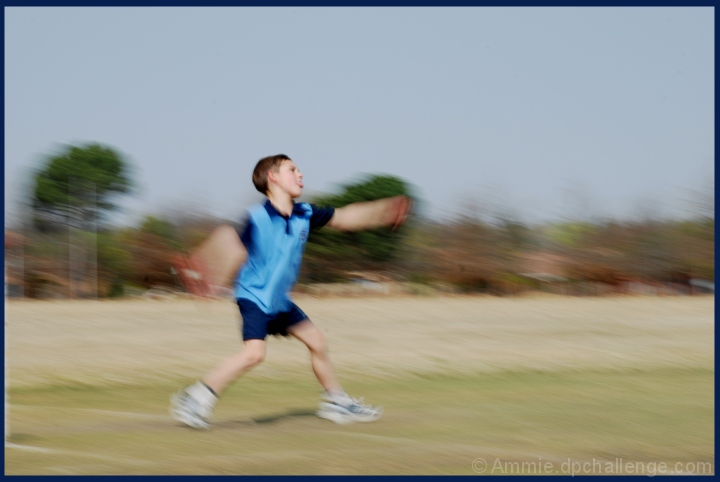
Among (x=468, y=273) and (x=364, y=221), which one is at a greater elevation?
(x=468, y=273)

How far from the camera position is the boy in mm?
6031

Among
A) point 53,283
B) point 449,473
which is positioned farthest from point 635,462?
point 53,283

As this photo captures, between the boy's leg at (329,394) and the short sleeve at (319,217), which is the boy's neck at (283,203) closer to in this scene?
the short sleeve at (319,217)

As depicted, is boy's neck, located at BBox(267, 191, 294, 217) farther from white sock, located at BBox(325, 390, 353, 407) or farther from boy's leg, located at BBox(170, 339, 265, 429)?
white sock, located at BBox(325, 390, 353, 407)

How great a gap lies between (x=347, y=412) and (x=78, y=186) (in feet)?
82.3

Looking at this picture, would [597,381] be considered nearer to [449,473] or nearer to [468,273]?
[449,473]

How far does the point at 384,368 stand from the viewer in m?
9.47

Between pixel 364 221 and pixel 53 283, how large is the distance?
19381 millimetres

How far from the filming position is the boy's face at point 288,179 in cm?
623

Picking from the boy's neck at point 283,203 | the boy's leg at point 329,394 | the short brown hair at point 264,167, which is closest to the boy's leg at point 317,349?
the boy's leg at point 329,394

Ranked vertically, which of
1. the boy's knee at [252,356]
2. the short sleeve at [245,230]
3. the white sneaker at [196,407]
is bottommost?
the white sneaker at [196,407]

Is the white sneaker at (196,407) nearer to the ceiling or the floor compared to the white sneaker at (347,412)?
nearer to the floor

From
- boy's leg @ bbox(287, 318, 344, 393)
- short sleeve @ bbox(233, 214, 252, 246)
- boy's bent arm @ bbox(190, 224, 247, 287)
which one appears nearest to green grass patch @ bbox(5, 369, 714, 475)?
boy's leg @ bbox(287, 318, 344, 393)

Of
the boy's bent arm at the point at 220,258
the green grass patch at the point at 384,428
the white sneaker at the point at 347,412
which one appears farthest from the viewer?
the white sneaker at the point at 347,412
